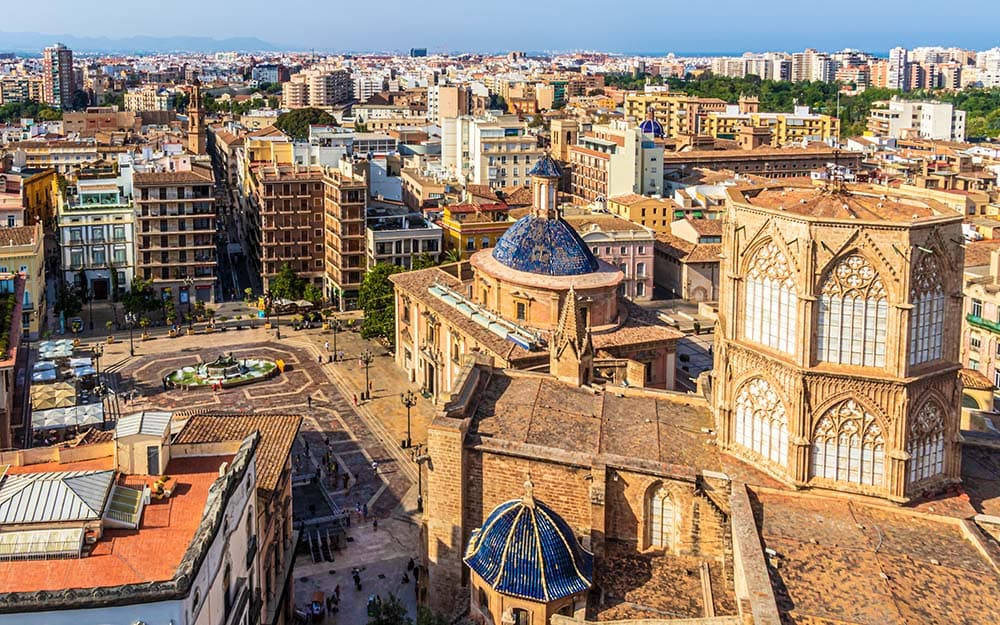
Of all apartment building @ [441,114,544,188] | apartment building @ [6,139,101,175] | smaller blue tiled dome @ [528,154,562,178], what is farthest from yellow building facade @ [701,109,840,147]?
smaller blue tiled dome @ [528,154,562,178]

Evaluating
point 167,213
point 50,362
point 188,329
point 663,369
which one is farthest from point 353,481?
point 167,213

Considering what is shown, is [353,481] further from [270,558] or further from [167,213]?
[167,213]

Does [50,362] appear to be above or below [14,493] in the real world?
below

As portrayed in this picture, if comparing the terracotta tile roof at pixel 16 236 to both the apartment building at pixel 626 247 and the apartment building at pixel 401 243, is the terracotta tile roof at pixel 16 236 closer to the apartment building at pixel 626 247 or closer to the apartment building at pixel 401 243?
the apartment building at pixel 401 243

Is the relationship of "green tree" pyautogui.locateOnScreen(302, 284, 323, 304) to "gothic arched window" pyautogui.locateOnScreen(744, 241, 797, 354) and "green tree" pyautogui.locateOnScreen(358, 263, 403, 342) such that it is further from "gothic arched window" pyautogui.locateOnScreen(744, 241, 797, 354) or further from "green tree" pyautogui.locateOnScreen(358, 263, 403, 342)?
"gothic arched window" pyautogui.locateOnScreen(744, 241, 797, 354)

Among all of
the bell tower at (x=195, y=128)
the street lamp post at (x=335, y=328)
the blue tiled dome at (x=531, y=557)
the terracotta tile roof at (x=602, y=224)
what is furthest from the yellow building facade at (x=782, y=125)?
the blue tiled dome at (x=531, y=557)

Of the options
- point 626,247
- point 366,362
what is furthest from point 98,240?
point 626,247
